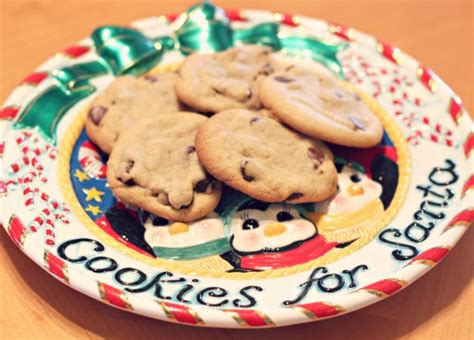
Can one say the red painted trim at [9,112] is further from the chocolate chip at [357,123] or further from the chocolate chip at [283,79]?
the chocolate chip at [357,123]

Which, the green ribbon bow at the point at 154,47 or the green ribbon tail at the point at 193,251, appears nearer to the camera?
the green ribbon tail at the point at 193,251

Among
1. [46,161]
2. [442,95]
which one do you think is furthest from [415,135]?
[46,161]

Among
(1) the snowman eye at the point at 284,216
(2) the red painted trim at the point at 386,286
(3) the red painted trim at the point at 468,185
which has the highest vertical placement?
(3) the red painted trim at the point at 468,185

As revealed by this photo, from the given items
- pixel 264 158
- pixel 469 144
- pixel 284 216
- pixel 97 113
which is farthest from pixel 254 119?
pixel 469 144

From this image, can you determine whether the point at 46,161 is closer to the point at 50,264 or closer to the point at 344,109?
the point at 50,264

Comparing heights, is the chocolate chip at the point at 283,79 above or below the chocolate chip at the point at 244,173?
above

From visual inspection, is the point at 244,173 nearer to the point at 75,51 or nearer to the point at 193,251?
the point at 193,251

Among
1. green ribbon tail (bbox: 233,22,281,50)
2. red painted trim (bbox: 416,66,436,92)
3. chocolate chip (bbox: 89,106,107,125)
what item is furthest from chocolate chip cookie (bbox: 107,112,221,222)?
red painted trim (bbox: 416,66,436,92)

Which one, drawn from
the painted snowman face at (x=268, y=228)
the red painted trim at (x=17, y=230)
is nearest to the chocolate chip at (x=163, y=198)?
the painted snowman face at (x=268, y=228)
